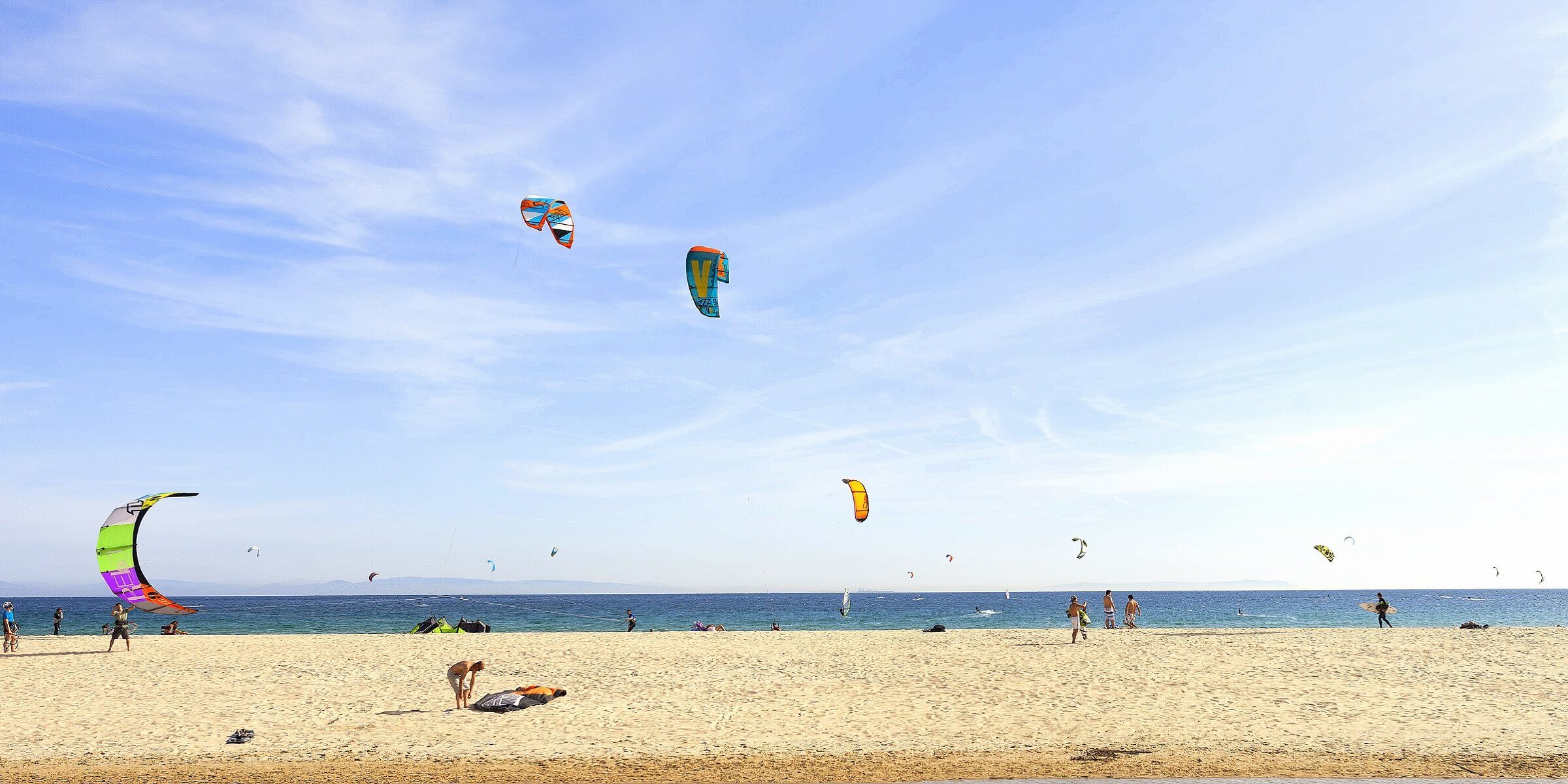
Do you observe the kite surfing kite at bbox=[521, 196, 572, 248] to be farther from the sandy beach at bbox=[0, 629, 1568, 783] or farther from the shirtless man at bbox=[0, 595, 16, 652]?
the shirtless man at bbox=[0, 595, 16, 652]

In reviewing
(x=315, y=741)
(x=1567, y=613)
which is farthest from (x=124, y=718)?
(x=1567, y=613)

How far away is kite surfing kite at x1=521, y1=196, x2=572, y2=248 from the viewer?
18734 millimetres

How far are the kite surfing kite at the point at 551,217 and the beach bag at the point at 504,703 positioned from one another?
947 cm

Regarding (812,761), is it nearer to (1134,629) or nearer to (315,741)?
(315,741)

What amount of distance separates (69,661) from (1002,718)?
18815 millimetres

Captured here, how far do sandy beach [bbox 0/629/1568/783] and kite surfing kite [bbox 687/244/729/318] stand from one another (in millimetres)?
7465

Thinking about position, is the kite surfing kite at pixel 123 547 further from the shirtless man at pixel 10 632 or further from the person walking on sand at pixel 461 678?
the shirtless man at pixel 10 632

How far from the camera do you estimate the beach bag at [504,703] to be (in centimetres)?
1204

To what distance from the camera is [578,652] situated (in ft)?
63.4

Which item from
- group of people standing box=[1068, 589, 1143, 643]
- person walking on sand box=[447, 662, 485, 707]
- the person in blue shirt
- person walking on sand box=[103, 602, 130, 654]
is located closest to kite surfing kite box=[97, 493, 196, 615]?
person walking on sand box=[447, 662, 485, 707]

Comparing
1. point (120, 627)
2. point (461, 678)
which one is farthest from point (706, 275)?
point (120, 627)

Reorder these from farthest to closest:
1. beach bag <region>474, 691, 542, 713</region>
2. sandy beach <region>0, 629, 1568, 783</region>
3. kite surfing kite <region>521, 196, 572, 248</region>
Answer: kite surfing kite <region>521, 196, 572, 248</region> → beach bag <region>474, 691, 542, 713</region> → sandy beach <region>0, 629, 1568, 783</region>

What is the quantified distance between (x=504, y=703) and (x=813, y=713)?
4213 millimetres

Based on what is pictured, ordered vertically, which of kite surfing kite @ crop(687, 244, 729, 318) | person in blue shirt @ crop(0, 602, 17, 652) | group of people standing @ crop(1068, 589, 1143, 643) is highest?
kite surfing kite @ crop(687, 244, 729, 318)
